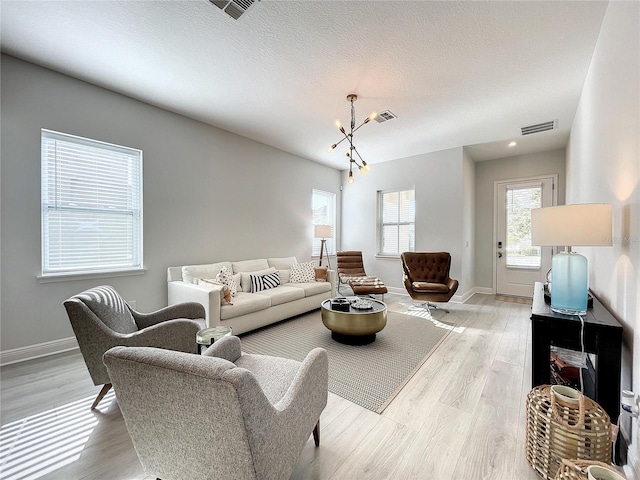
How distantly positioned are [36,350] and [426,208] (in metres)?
5.81

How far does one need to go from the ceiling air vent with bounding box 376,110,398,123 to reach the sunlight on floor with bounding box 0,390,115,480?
4.10 metres

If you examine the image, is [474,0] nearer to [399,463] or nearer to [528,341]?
[399,463]

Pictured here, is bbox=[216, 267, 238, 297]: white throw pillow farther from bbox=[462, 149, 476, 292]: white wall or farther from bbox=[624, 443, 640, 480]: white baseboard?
bbox=[462, 149, 476, 292]: white wall

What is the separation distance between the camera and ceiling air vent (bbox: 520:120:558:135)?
12.8ft

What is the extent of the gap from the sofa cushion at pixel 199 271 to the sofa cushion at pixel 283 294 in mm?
715

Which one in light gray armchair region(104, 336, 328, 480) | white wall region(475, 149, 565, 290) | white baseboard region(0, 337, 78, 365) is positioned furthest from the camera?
white wall region(475, 149, 565, 290)

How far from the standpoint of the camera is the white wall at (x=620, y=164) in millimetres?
1396

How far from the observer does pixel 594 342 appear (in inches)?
61.1

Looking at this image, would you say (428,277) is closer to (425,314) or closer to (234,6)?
(425,314)

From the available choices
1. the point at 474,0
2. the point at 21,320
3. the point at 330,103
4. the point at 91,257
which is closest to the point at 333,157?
the point at 330,103

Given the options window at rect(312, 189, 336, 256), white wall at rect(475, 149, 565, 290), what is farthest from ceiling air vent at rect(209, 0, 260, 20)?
white wall at rect(475, 149, 565, 290)

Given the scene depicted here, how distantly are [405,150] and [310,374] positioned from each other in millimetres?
4864

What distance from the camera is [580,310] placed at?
5.68 ft

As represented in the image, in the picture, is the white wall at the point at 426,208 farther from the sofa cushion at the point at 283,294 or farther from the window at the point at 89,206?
the window at the point at 89,206
